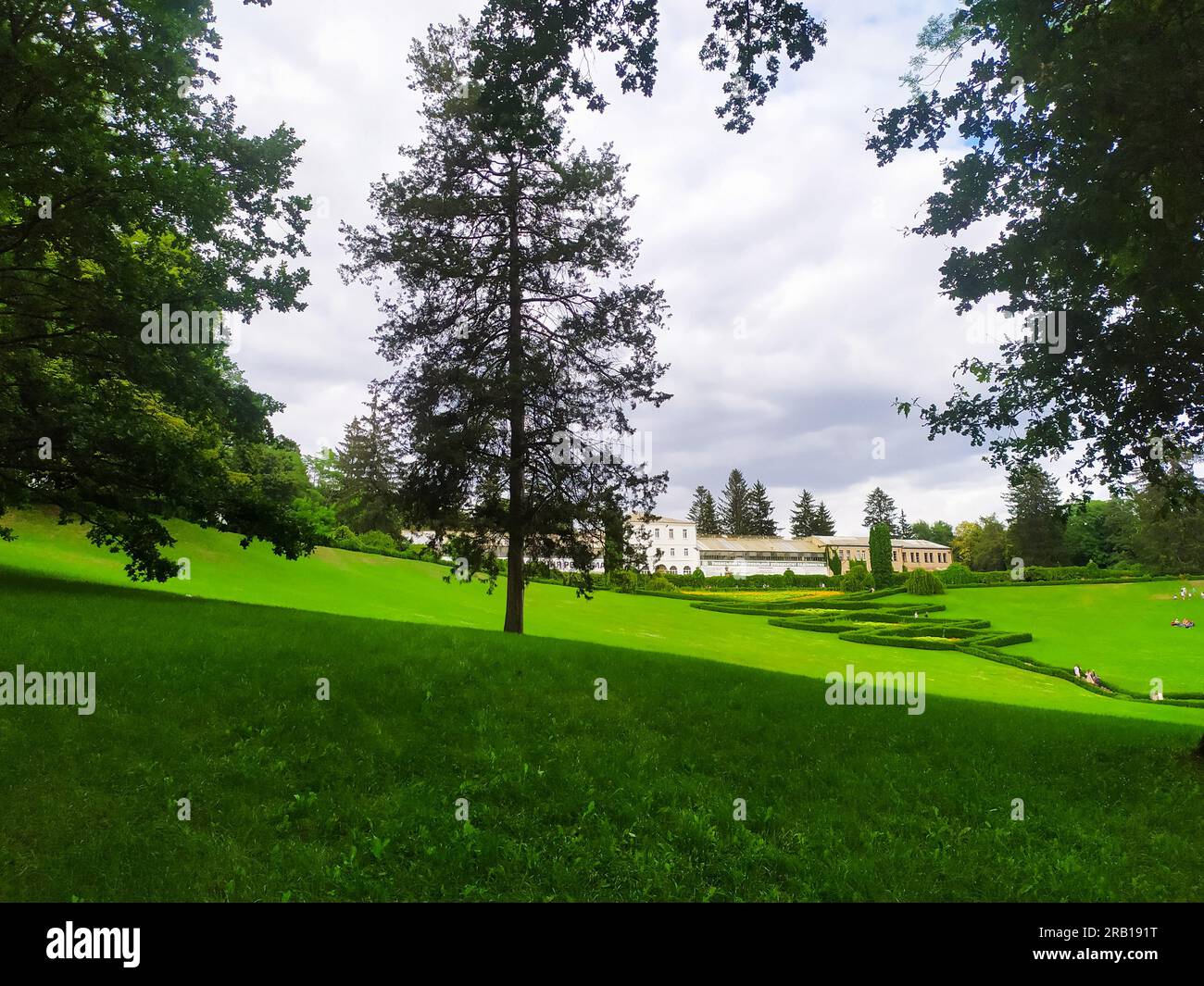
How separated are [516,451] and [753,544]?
85.9 m

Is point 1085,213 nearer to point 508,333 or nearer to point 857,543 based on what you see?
point 508,333

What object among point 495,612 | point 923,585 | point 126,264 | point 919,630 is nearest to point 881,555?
point 923,585

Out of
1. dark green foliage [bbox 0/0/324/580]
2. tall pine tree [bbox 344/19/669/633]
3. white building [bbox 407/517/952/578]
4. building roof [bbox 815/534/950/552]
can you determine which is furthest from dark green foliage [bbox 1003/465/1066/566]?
dark green foliage [bbox 0/0/324/580]

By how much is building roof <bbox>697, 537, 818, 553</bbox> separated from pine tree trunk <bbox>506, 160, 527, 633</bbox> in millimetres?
78360

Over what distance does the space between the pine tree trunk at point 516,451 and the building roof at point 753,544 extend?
3085 inches

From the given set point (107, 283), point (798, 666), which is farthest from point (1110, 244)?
point (798, 666)

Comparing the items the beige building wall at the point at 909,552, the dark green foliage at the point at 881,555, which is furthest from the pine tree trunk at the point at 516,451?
the beige building wall at the point at 909,552

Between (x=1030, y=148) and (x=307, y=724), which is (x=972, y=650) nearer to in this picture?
(x=1030, y=148)

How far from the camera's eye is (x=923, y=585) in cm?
5922

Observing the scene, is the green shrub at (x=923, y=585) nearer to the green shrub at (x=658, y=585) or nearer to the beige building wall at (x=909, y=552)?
the green shrub at (x=658, y=585)

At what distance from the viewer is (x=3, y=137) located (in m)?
7.89

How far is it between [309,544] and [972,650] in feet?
108

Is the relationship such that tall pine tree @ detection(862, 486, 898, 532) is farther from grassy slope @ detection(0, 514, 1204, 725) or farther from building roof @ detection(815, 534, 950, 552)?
grassy slope @ detection(0, 514, 1204, 725)

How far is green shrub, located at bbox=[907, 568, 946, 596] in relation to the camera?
194ft
